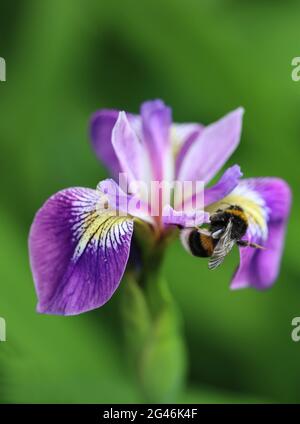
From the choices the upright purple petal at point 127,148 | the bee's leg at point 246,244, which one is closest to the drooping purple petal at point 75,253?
the upright purple petal at point 127,148

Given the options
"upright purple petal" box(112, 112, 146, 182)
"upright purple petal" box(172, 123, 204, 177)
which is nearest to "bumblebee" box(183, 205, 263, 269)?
"upright purple petal" box(112, 112, 146, 182)

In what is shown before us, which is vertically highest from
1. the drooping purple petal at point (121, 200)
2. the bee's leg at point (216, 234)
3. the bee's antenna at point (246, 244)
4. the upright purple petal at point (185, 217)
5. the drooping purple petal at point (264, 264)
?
the drooping purple petal at point (121, 200)

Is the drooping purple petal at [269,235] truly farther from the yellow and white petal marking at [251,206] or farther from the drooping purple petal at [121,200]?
the drooping purple petal at [121,200]

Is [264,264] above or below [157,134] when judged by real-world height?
below

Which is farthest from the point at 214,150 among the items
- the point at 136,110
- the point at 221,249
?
the point at 136,110

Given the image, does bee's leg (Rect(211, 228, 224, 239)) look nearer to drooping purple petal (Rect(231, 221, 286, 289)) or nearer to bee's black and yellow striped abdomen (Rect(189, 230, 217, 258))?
bee's black and yellow striped abdomen (Rect(189, 230, 217, 258))

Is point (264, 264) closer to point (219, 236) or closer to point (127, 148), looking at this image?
point (219, 236)
